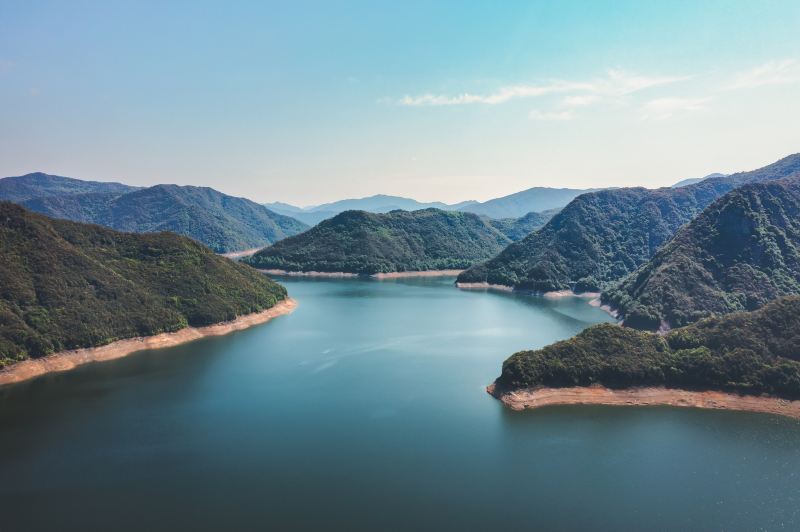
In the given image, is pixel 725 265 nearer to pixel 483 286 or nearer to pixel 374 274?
pixel 483 286

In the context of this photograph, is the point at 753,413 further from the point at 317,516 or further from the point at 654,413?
Answer: the point at 317,516

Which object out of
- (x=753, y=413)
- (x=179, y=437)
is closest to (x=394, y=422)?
(x=179, y=437)

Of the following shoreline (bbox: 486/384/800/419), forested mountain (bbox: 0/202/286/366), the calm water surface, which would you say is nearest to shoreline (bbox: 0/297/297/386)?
forested mountain (bbox: 0/202/286/366)

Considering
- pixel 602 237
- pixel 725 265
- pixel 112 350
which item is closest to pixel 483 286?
pixel 602 237

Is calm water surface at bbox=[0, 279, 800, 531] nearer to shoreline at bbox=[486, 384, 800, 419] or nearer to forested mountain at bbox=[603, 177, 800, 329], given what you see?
shoreline at bbox=[486, 384, 800, 419]

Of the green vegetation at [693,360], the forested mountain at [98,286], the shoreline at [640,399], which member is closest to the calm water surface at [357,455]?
the shoreline at [640,399]
